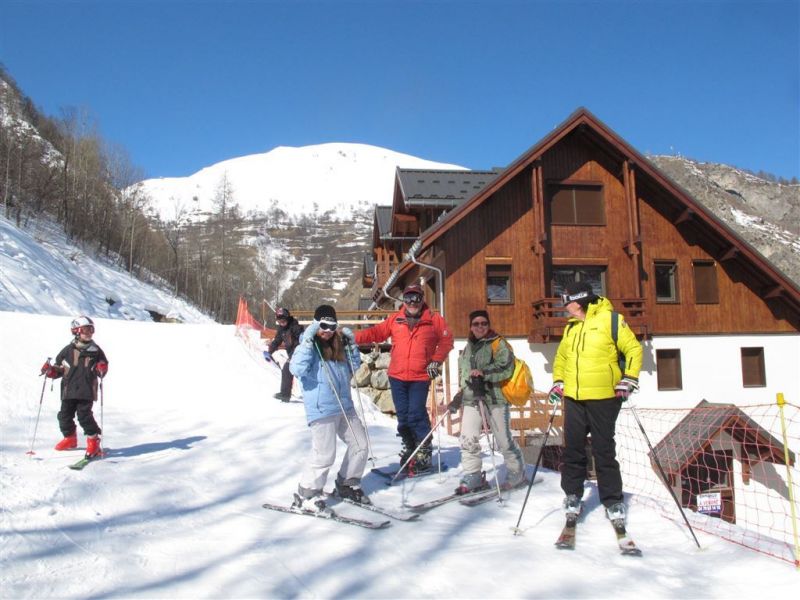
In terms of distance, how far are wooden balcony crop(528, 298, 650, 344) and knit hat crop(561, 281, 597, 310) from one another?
1231cm

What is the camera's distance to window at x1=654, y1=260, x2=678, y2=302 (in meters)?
19.4

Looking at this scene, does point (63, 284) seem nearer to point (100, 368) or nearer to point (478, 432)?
point (100, 368)

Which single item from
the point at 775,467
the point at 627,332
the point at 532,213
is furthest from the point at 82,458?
the point at 775,467

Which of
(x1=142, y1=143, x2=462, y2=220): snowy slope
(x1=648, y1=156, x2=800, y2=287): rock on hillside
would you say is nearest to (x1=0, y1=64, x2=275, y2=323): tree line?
(x1=648, y1=156, x2=800, y2=287): rock on hillside

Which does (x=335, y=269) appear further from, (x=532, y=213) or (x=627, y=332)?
(x=627, y=332)

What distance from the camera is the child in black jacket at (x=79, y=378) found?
6.78 metres

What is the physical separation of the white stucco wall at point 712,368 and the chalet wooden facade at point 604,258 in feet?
0.36

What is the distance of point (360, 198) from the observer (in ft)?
441


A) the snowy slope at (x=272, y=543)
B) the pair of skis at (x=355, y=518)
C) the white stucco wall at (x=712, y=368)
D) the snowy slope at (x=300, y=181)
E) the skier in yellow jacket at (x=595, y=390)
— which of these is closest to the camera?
the snowy slope at (x=272, y=543)

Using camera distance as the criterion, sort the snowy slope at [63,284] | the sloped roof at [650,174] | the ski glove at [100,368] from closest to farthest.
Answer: the ski glove at [100,368]
the sloped roof at [650,174]
the snowy slope at [63,284]

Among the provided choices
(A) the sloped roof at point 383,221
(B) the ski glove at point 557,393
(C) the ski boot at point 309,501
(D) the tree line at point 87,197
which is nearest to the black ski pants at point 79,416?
(C) the ski boot at point 309,501

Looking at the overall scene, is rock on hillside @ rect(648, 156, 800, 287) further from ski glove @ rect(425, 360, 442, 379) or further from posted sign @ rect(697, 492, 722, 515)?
ski glove @ rect(425, 360, 442, 379)

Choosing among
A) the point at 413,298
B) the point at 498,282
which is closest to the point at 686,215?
the point at 498,282

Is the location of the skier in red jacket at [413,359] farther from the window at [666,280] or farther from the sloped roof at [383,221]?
the sloped roof at [383,221]
